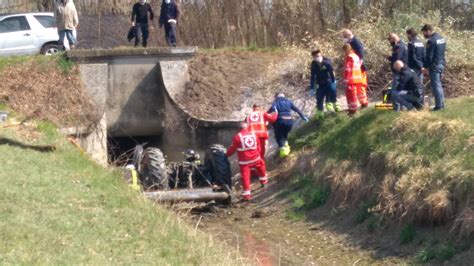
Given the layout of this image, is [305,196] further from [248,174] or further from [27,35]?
[27,35]

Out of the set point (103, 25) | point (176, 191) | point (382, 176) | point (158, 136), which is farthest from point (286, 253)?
point (103, 25)

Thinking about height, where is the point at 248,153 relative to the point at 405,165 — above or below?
below

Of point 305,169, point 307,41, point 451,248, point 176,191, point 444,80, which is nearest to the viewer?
point 451,248

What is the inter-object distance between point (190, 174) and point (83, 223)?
8.77m

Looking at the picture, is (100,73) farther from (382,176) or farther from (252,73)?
(382,176)

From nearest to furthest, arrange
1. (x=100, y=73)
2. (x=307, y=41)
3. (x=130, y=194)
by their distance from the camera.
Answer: (x=130, y=194)
(x=100, y=73)
(x=307, y=41)

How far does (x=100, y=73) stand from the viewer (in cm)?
2770

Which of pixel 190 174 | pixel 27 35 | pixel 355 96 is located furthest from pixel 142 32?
pixel 355 96

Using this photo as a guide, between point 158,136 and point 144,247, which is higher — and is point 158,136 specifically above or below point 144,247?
below

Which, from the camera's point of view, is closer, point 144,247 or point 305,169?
point 144,247

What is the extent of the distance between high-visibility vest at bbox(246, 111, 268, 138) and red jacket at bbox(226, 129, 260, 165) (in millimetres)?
488

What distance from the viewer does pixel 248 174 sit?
2203 cm

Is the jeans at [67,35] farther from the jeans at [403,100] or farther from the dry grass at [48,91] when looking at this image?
the jeans at [403,100]

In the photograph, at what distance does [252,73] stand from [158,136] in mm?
3204
